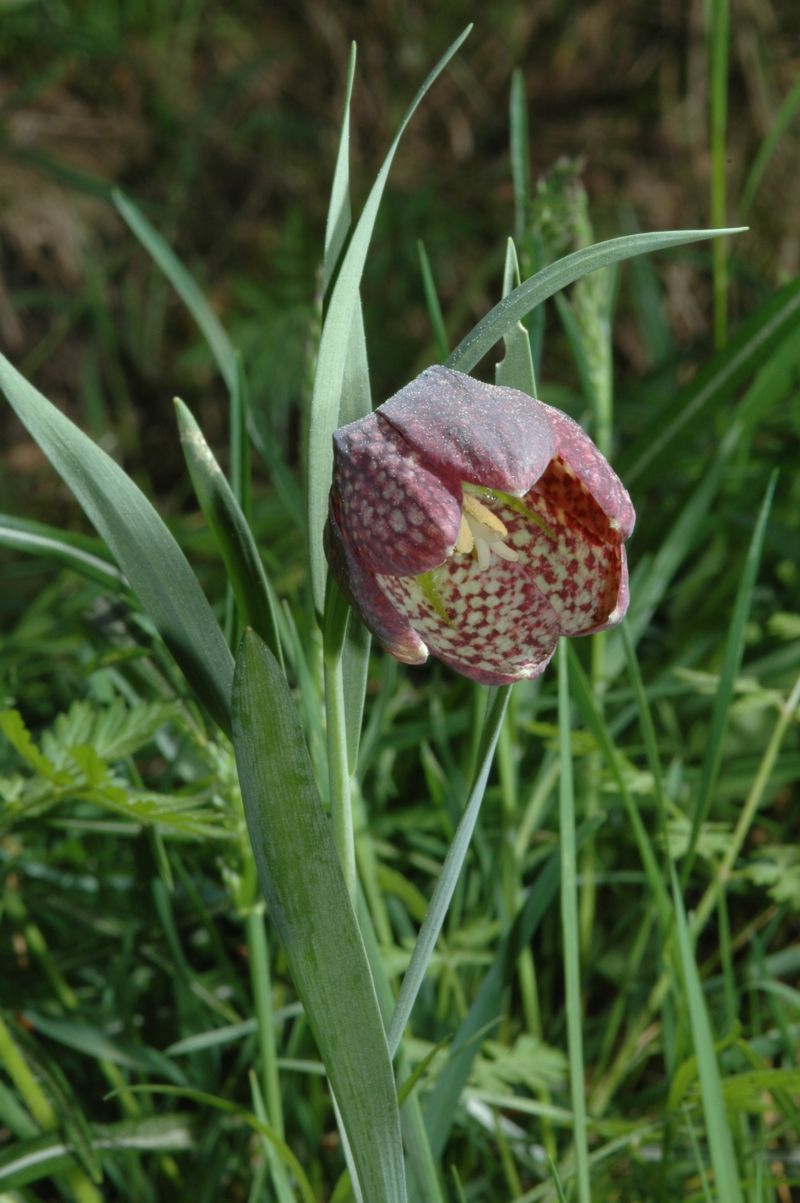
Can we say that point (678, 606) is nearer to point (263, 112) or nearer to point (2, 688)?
point (2, 688)

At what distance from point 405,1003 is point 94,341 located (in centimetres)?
199

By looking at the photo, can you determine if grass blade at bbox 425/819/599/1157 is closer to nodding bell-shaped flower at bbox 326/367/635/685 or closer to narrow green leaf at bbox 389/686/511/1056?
narrow green leaf at bbox 389/686/511/1056

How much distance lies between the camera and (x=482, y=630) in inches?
23.5

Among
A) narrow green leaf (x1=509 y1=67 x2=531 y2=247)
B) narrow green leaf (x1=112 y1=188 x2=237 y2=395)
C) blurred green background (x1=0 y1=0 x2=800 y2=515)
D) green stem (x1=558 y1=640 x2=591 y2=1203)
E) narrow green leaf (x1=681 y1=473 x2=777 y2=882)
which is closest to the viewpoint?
green stem (x1=558 y1=640 x2=591 y2=1203)

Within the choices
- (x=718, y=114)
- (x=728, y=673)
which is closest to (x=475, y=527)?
(x=728, y=673)

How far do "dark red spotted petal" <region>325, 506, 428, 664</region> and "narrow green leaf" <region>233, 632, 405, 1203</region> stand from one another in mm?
46

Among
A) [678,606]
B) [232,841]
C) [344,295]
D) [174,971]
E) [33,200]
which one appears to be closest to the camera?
[344,295]

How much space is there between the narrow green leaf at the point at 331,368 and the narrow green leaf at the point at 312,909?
90mm

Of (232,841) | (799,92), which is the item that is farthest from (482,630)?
(799,92)

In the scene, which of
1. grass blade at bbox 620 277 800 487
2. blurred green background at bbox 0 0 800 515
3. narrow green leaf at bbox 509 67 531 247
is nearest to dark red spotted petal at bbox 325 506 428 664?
narrow green leaf at bbox 509 67 531 247

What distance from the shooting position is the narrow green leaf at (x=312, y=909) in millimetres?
529

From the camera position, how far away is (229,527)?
0.59 meters

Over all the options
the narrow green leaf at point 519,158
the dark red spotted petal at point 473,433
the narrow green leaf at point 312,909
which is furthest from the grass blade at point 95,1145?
the narrow green leaf at point 519,158

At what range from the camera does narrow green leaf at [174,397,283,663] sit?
0.59 metres
